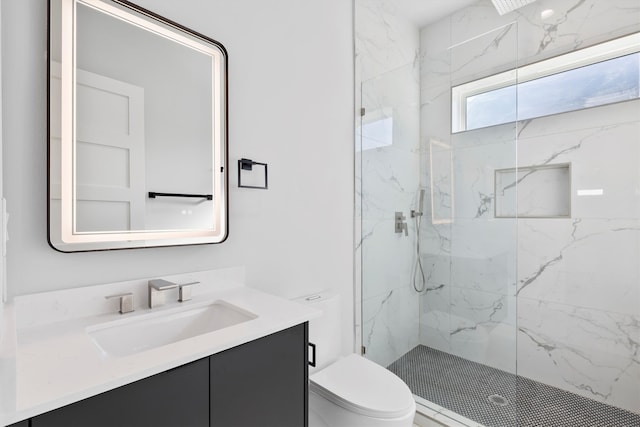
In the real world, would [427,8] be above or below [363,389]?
above

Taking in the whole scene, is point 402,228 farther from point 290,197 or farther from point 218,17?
point 218,17

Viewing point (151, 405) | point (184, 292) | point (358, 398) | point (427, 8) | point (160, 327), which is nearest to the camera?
point (151, 405)

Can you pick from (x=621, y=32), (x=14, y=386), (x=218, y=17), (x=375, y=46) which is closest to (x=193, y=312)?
(x=14, y=386)

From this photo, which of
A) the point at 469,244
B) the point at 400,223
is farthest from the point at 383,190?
the point at 469,244

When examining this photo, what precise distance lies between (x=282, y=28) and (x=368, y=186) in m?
1.06

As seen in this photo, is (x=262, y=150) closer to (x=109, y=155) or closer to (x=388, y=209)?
(x=109, y=155)

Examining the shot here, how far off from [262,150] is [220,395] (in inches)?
41.2

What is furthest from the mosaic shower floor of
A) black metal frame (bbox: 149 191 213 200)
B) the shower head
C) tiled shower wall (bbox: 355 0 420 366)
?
the shower head

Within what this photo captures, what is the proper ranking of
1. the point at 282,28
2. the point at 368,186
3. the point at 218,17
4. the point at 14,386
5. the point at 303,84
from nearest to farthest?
the point at 14,386
the point at 218,17
the point at 282,28
the point at 303,84
the point at 368,186

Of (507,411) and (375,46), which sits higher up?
(375,46)

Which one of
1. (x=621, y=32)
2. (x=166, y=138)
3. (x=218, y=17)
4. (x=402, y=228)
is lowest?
(x=402, y=228)

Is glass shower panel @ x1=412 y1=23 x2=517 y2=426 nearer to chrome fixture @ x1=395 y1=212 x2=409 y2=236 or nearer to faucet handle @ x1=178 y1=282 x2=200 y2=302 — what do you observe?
chrome fixture @ x1=395 y1=212 x2=409 y2=236

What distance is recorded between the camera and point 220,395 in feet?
2.85

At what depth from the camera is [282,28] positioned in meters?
1.66
